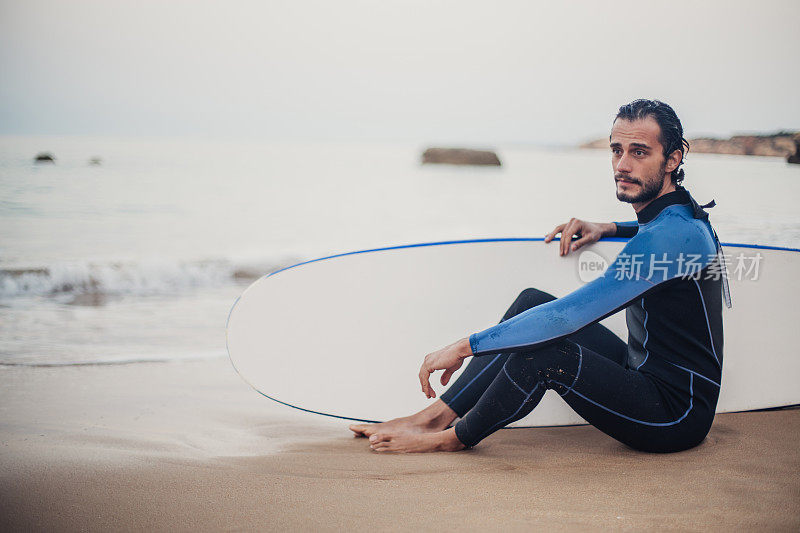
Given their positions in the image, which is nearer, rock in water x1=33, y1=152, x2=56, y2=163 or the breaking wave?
the breaking wave

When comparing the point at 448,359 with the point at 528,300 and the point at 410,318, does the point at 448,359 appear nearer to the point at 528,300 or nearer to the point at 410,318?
the point at 528,300

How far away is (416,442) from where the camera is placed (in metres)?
1.45

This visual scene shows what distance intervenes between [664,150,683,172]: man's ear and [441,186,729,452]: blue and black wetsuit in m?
0.06

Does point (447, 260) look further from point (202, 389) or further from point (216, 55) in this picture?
point (216, 55)

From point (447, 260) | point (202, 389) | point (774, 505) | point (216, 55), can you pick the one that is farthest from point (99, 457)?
point (216, 55)

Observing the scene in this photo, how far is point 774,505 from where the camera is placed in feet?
3.69

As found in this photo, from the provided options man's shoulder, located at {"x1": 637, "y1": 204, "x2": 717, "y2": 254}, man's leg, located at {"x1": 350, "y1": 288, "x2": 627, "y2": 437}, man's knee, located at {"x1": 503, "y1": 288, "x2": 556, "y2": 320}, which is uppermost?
man's shoulder, located at {"x1": 637, "y1": 204, "x2": 717, "y2": 254}

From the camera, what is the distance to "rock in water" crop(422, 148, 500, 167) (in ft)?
42.9

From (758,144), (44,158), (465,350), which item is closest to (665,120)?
(465,350)

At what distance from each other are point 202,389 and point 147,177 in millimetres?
8140

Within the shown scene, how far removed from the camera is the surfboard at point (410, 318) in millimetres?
1797

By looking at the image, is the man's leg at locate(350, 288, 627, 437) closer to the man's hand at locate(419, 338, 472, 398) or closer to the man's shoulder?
the man's hand at locate(419, 338, 472, 398)

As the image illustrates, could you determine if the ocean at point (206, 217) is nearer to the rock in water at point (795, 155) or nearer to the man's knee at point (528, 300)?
the rock in water at point (795, 155)

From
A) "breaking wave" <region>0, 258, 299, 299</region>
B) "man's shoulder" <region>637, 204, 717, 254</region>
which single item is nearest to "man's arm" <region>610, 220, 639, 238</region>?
"man's shoulder" <region>637, 204, 717, 254</region>
